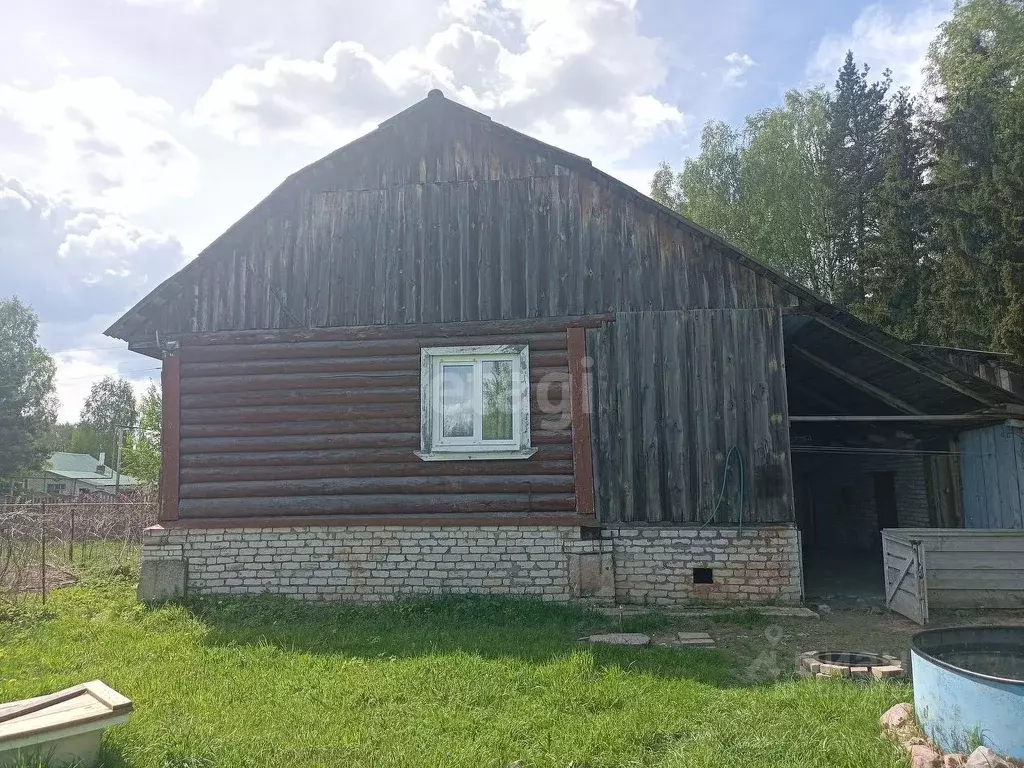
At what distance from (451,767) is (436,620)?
4.14 m

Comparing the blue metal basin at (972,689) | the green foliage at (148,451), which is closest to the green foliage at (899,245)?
the blue metal basin at (972,689)

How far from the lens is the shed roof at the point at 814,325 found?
9.04 m

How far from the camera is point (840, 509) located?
16922 millimetres

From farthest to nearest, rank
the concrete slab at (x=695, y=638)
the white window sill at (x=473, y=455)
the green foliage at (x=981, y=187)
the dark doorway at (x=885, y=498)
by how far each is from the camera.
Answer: the green foliage at (x=981, y=187) < the dark doorway at (x=885, y=498) < the white window sill at (x=473, y=455) < the concrete slab at (x=695, y=638)

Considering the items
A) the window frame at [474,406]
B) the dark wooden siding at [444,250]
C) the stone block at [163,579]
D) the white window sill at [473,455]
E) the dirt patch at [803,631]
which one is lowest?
the dirt patch at [803,631]

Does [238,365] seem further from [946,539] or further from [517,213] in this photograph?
[946,539]

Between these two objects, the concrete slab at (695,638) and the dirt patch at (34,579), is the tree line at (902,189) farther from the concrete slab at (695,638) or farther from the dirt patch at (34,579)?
the dirt patch at (34,579)

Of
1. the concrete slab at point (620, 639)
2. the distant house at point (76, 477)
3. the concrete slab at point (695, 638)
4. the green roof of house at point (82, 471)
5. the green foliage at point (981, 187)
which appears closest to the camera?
the concrete slab at point (620, 639)

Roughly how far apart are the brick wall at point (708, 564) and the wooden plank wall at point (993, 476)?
328 cm

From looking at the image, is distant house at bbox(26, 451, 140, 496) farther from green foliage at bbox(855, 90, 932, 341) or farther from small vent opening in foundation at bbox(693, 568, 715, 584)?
small vent opening in foundation at bbox(693, 568, 715, 584)

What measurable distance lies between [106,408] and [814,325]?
9205 cm

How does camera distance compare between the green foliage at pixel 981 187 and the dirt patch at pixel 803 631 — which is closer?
the dirt patch at pixel 803 631

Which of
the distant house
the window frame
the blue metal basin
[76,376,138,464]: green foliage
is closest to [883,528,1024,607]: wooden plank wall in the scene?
the blue metal basin

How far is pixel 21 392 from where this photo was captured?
38.8 m
